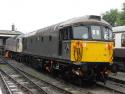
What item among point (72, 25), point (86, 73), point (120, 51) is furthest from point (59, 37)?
point (120, 51)

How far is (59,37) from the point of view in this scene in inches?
704

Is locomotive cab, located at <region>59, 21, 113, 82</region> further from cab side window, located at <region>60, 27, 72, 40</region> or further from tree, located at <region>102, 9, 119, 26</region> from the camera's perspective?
tree, located at <region>102, 9, 119, 26</region>

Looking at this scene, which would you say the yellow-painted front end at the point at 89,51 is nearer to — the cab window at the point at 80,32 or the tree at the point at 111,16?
the cab window at the point at 80,32

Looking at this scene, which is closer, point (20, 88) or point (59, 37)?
point (20, 88)

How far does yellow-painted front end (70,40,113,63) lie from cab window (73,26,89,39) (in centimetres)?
30

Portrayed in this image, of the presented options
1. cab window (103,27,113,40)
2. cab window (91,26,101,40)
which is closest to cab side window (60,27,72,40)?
cab window (91,26,101,40)

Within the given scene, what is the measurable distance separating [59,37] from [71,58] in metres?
2.29

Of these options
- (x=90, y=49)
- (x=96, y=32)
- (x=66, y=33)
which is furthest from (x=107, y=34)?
(x=66, y=33)

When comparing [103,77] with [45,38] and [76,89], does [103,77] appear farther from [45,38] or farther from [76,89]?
[45,38]

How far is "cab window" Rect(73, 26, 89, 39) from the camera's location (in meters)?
15.9

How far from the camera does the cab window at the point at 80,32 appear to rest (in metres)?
15.9

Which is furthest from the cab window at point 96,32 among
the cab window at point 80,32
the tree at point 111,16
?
the tree at point 111,16

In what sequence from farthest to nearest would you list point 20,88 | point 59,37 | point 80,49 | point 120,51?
point 120,51
point 59,37
point 20,88
point 80,49

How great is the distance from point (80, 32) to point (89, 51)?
3.35 ft
